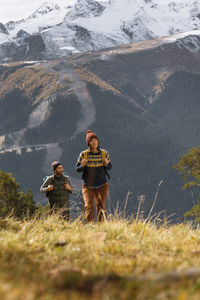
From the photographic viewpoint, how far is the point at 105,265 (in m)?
3.05

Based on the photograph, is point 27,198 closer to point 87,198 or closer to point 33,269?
point 87,198

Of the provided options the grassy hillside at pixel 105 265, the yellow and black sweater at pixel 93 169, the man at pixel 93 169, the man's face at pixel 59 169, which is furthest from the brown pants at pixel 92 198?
the grassy hillside at pixel 105 265

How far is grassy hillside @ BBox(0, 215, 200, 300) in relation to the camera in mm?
2137

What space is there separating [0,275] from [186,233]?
3.25m

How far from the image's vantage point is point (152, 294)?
2.19 meters

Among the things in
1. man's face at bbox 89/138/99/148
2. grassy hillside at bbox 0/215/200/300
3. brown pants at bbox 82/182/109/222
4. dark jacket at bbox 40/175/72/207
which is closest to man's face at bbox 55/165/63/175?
dark jacket at bbox 40/175/72/207

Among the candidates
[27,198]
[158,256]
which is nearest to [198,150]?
[27,198]

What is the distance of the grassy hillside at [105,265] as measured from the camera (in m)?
2.14

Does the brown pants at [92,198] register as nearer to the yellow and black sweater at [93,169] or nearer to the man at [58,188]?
the yellow and black sweater at [93,169]

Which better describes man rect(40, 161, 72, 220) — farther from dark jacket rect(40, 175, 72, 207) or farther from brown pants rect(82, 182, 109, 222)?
brown pants rect(82, 182, 109, 222)

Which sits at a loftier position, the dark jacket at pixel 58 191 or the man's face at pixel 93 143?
Result: the man's face at pixel 93 143

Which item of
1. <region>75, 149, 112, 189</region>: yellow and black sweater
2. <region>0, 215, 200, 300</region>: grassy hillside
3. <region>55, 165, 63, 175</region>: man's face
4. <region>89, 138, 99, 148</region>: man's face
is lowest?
<region>55, 165, 63, 175</region>: man's face

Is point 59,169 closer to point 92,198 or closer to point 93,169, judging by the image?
point 93,169

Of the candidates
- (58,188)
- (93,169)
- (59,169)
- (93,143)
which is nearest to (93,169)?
(93,169)
